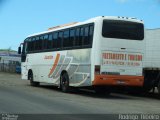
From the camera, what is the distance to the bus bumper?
2002 centimetres

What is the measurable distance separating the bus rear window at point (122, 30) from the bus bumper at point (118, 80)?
1843 mm

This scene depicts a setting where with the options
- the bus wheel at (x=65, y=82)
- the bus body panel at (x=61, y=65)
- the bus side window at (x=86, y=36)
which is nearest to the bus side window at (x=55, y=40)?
the bus body panel at (x=61, y=65)

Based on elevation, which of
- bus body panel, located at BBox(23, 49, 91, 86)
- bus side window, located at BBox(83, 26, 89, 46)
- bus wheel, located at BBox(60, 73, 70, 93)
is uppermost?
bus side window, located at BBox(83, 26, 89, 46)

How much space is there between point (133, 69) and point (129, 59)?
51 cm

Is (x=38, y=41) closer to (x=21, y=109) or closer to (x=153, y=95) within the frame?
(x=153, y=95)

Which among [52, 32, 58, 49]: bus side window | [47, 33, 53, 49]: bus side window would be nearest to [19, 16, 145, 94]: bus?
[52, 32, 58, 49]: bus side window

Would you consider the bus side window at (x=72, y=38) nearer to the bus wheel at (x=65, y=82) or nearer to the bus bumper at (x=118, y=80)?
the bus wheel at (x=65, y=82)

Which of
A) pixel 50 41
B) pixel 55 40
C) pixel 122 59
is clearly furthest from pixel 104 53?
pixel 50 41

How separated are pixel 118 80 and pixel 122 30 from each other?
7.67ft

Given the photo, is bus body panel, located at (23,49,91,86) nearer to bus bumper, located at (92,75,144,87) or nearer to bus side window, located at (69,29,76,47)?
bus side window, located at (69,29,76,47)

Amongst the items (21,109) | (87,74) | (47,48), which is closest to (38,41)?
(47,48)

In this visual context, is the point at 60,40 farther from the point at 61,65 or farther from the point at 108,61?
the point at 108,61

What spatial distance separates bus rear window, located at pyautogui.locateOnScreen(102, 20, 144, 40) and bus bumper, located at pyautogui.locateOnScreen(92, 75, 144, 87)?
184 centimetres

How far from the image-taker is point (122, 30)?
20.7 metres
